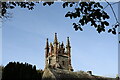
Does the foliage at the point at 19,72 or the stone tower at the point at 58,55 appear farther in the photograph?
the stone tower at the point at 58,55

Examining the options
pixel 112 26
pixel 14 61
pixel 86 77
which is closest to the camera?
pixel 112 26

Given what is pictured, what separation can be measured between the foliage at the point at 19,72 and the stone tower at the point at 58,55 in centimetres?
4420

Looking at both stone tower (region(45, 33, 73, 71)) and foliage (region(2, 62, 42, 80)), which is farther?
stone tower (region(45, 33, 73, 71))

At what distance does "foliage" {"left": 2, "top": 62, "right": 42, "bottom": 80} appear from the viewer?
31.2m

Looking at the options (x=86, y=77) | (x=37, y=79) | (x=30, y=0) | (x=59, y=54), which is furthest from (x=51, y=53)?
(x=30, y=0)

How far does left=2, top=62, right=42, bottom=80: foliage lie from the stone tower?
4420 cm

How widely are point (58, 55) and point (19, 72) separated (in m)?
49.1

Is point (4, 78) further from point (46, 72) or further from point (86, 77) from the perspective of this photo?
point (86, 77)

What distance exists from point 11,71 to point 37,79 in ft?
12.0

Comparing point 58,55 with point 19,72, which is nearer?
point 19,72

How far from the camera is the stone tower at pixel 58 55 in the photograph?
260ft

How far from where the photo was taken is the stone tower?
79188mm

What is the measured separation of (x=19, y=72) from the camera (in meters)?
32.1

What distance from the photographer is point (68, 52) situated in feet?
274
